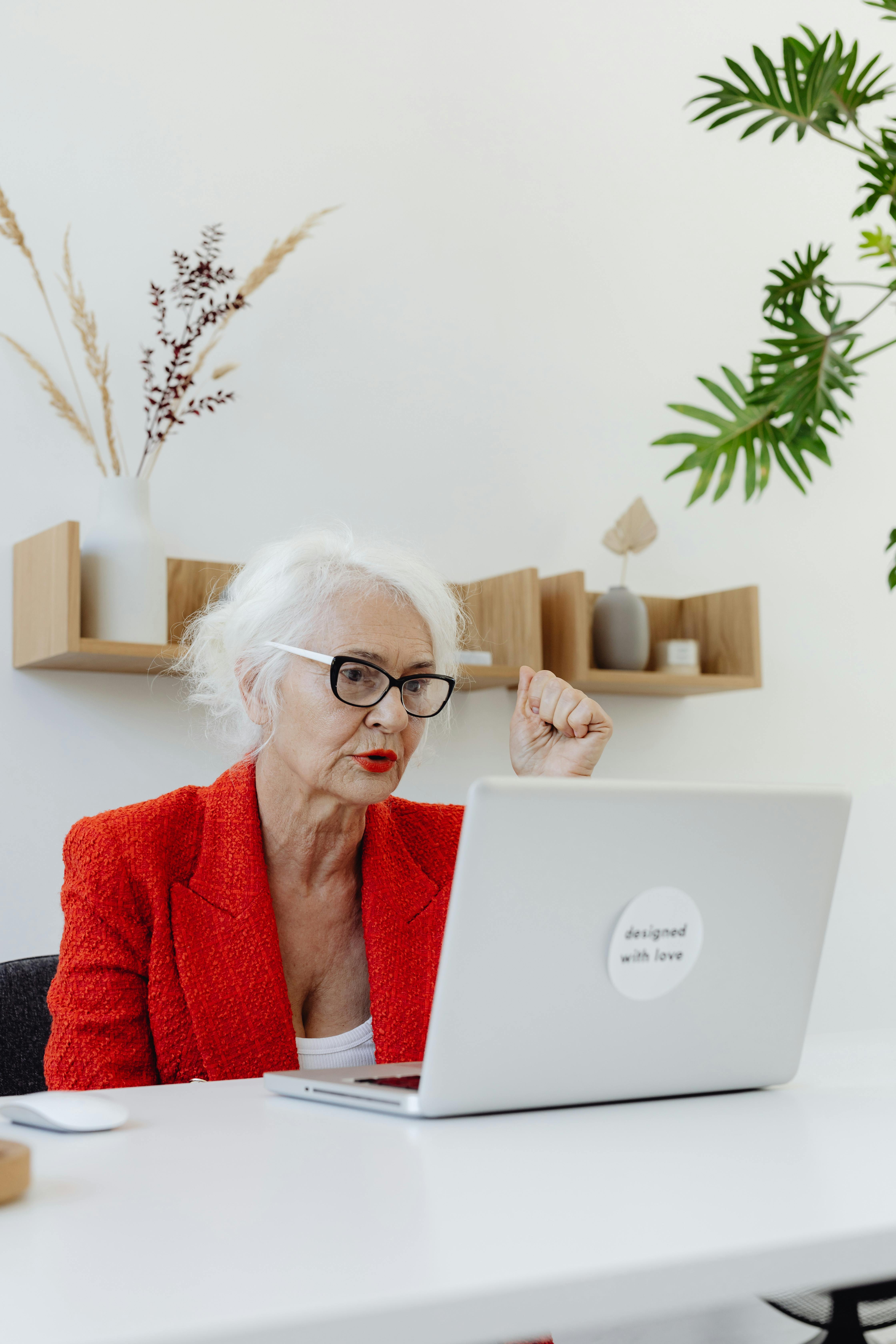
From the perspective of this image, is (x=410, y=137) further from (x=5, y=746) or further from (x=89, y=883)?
(x=89, y=883)

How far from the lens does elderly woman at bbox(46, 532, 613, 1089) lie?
142cm

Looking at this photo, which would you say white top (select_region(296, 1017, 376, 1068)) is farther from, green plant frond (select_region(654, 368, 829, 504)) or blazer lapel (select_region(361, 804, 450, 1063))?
green plant frond (select_region(654, 368, 829, 504))

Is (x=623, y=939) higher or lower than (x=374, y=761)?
lower

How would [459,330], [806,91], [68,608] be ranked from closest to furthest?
[806,91] → [68,608] → [459,330]

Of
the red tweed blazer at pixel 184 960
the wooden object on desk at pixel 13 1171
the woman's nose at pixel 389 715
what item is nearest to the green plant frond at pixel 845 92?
the woman's nose at pixel 389 715

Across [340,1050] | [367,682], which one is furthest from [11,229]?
[340,1050]

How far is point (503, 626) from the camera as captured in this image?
2680 mm

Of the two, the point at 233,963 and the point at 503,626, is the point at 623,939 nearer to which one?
the point at 233,963

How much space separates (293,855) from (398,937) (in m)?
0.17

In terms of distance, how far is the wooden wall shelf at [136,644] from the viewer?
2145 millimetres

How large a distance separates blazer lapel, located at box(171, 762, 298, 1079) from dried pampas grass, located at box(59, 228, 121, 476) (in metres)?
1.09

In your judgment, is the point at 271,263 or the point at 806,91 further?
the point at 271,263

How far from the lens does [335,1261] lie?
55 centimetres

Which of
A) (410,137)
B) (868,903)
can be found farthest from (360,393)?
(868,903)
